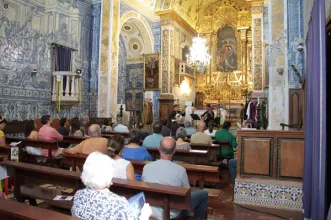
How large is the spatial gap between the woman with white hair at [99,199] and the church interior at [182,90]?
0.17 m

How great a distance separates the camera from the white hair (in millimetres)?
1821

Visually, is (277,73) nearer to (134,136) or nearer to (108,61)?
(134,136)

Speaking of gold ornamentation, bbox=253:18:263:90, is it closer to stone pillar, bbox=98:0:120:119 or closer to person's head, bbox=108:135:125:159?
stone pillar, bbox=98:0:120:119

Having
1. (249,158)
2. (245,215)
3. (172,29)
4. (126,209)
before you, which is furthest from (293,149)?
(172,29)

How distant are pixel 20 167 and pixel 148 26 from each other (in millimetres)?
Result: 13821

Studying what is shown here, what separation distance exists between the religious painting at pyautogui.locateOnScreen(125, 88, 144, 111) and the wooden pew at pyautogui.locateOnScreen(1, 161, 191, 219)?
36.5 feet

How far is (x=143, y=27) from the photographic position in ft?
51.4

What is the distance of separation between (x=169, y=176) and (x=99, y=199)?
3.45ft

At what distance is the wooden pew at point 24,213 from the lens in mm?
1743

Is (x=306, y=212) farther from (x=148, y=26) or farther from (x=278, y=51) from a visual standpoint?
(x=148, y=26)

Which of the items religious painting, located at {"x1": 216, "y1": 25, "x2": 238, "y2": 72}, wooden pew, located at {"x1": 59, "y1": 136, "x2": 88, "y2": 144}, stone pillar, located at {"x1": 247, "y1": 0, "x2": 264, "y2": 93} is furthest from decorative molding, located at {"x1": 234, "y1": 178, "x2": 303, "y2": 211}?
religious painting, located at {"x1": 216, "y1": 25, "x2": 238, "y2": 72}

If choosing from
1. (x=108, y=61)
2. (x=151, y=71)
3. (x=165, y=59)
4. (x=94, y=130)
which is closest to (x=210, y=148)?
(x=94, y=130)

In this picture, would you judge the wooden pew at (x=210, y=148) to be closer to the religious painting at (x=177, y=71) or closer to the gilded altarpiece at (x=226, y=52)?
the religious painting at (x=177, y=71)

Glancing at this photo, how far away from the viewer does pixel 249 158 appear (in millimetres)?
4410
